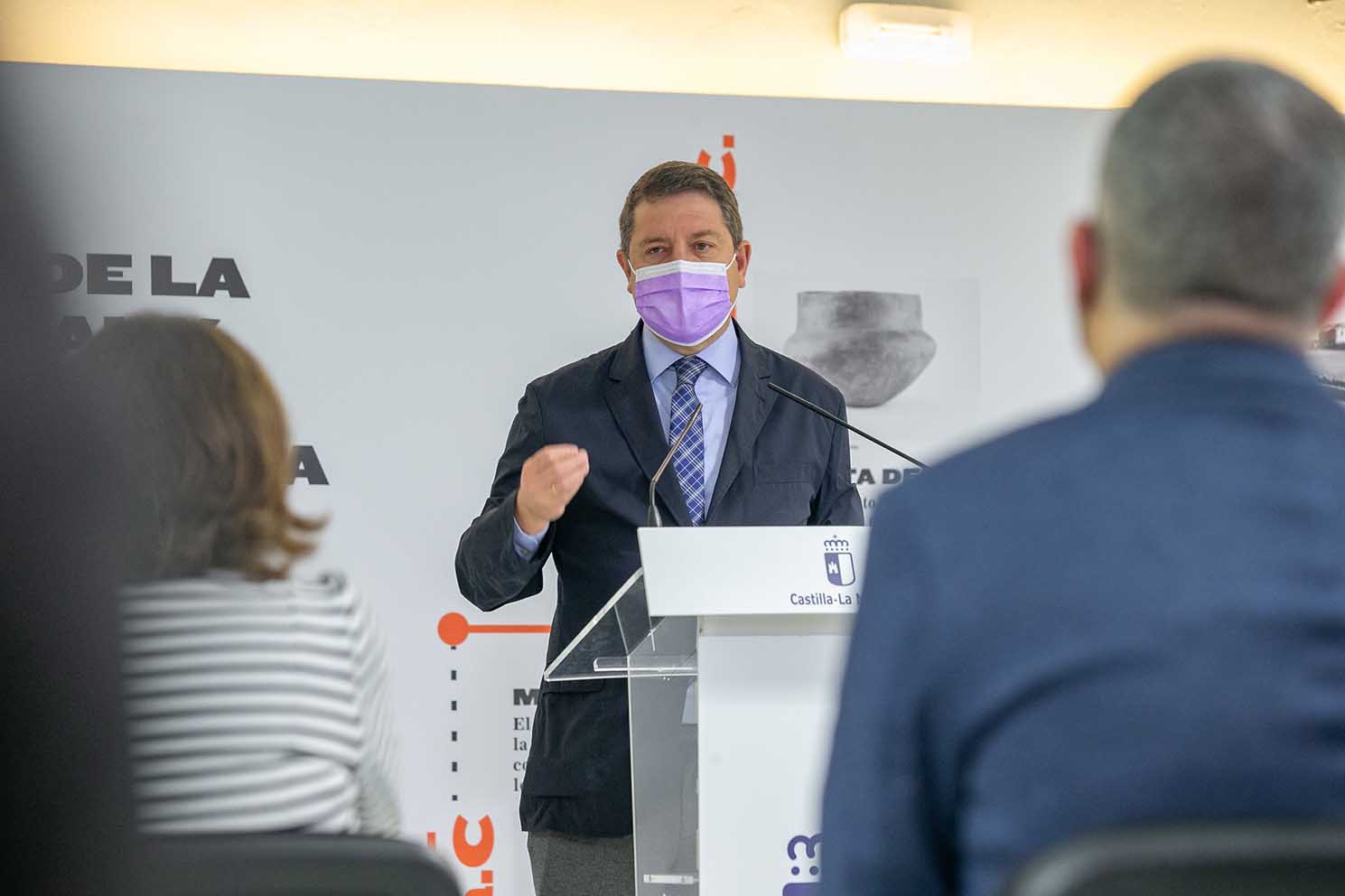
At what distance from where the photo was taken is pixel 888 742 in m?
0.96

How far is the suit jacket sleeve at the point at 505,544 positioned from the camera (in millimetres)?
2438

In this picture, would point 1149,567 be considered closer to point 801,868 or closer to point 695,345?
point 801,868

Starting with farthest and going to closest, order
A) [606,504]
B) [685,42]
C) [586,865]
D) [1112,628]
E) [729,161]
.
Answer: [685,42], [729,161], [606,504], [586,865], [1112,628]

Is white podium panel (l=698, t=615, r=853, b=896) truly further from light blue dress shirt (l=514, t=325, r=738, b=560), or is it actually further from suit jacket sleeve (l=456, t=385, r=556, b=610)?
light blue dress shirt (l=514, t=325, r=738, b=560)

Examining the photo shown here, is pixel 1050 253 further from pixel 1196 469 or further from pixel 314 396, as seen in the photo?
pixel 1196 469

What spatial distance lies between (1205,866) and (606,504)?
1.86 meters

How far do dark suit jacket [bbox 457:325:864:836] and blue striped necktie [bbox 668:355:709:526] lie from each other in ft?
0.10

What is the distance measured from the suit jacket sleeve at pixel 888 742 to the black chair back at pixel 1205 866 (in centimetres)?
18

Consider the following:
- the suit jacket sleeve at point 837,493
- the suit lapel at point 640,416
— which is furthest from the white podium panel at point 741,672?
the suit jacket sleeve at point 837,493

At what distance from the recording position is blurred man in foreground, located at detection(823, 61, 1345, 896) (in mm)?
873

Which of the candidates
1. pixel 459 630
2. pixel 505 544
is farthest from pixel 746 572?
pixel 459 630

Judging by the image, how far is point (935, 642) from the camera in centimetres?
93

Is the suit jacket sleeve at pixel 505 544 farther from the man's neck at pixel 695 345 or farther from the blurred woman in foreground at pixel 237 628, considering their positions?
the blurred woman in foreground at pixel 237 628

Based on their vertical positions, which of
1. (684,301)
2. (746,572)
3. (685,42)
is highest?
(685,42)
